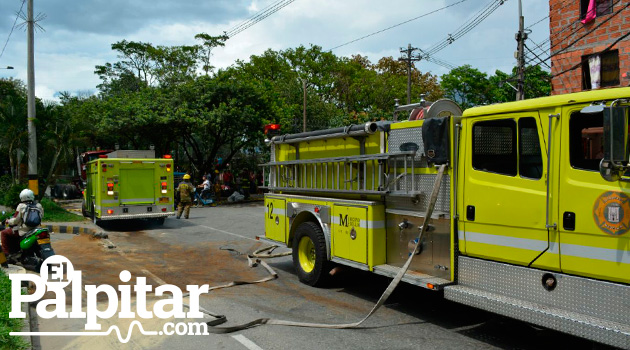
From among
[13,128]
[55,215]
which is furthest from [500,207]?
[13,128]

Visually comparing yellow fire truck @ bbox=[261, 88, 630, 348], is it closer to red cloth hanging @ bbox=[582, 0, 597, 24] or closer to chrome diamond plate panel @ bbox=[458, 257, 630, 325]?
chrome diamond plate panel @ bbox=[458, 257, 630, 325]

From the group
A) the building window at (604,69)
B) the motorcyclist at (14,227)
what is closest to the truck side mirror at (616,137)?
the motorcyclist at (14,227)

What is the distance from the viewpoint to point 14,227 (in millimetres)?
9523

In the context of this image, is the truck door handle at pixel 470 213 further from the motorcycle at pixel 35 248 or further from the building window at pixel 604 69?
the building window at pixel 604 69

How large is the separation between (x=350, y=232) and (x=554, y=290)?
295 cm

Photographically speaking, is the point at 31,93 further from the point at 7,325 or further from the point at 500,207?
the point at 500,207

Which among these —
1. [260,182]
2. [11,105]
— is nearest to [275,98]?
[260,182]

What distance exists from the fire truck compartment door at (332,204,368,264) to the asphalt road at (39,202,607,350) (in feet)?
2.26

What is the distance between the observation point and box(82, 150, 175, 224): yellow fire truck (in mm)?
15016

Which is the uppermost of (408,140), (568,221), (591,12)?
(591,12)

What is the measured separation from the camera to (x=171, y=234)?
48.2ft

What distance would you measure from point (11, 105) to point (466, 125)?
19.5 metres

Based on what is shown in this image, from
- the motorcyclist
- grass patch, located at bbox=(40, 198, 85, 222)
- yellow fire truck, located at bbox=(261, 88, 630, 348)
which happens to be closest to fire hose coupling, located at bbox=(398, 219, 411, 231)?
yellow fire truck, located at bbox=(261, 88, 630, 348)

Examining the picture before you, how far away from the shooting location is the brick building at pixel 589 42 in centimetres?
1803
